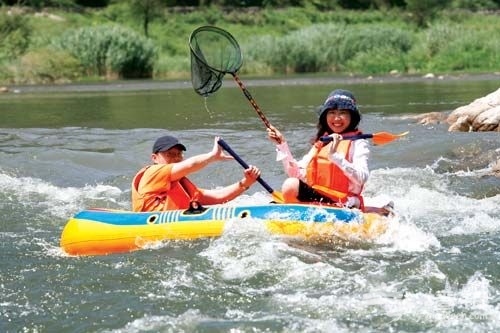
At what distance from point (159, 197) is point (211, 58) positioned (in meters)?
1.68

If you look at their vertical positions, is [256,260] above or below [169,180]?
below

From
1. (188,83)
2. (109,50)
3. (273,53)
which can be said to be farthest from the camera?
(273,53)

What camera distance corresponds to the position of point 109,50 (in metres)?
34.9

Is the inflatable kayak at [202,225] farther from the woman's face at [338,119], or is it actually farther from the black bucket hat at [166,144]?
the woman's face at [338,119]

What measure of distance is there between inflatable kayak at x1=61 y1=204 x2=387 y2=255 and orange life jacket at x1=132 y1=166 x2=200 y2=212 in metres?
0.19

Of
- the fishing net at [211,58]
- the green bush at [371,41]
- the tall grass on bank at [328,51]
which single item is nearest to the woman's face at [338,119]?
the fishing net at [211,58]

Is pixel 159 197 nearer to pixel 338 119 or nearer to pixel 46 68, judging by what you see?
pixel 338 119

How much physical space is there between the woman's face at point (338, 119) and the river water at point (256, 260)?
757mm

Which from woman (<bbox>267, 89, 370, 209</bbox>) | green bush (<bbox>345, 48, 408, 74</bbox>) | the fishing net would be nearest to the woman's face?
woman (<bbox>267, 89, 370, 209</bbox>)

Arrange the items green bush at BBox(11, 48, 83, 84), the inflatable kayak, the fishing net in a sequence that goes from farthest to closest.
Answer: green bush at BBox(11, 48, 83, 84) → the fishing net → the inflatable kayak

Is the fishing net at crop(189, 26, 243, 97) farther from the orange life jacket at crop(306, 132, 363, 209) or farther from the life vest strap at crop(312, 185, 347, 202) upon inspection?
the life vest strap at crop(312, 185, 347, 202)

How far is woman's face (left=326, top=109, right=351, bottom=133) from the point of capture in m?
6.91

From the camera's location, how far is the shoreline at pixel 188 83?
29.4 metres

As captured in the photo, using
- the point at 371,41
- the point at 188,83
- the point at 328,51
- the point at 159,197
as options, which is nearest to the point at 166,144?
the point at 159,197
